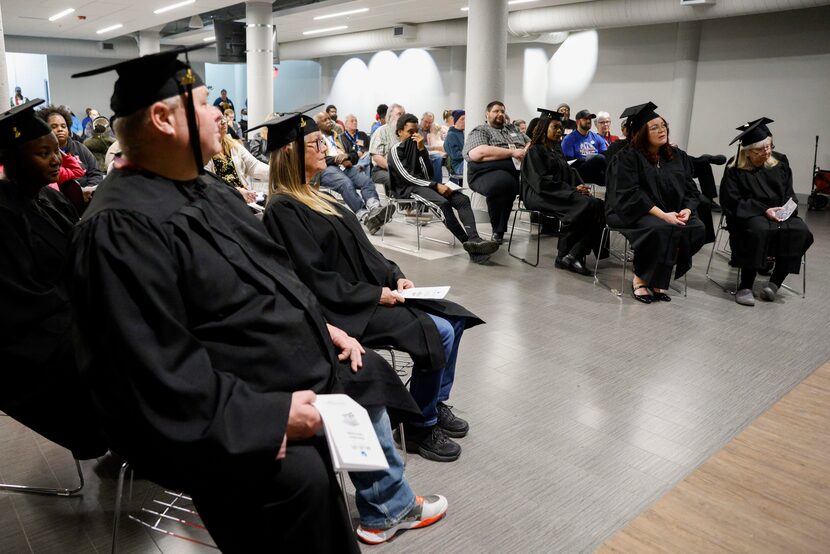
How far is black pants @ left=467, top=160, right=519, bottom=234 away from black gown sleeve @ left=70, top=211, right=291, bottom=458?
5398mm

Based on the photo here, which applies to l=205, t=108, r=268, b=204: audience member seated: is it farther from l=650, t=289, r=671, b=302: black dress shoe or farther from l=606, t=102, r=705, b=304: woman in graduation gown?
l=650, t=289, r=671, b=302: black dress shoe

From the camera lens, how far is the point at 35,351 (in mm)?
2100

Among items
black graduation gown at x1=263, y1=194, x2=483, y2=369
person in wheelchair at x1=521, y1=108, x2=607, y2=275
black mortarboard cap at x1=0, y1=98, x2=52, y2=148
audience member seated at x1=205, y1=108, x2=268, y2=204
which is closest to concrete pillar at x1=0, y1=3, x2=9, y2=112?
audience member seated at x1=205, y1=108, x2=268, y2=204

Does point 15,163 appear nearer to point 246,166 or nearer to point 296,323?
point 296,323

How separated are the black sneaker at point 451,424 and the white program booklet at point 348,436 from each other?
4.33ft

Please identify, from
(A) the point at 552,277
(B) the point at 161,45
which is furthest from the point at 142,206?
(B) the point at 161,45

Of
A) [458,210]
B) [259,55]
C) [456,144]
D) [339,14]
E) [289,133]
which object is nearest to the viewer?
[289,133]

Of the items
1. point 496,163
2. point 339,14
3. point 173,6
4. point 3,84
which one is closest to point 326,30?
point 339,14

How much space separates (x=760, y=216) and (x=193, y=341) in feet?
16.2

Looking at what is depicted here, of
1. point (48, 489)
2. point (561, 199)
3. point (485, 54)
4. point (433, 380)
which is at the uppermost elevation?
point (485, 54)

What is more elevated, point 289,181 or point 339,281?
point 289,181

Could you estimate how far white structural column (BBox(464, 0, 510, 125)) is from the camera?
26.1 feet

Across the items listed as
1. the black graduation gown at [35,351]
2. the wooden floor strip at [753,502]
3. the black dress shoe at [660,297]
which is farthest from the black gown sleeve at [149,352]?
the black dress shoe at [660,297]

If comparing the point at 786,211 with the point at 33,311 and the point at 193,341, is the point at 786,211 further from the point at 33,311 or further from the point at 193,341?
the point at 33,311
